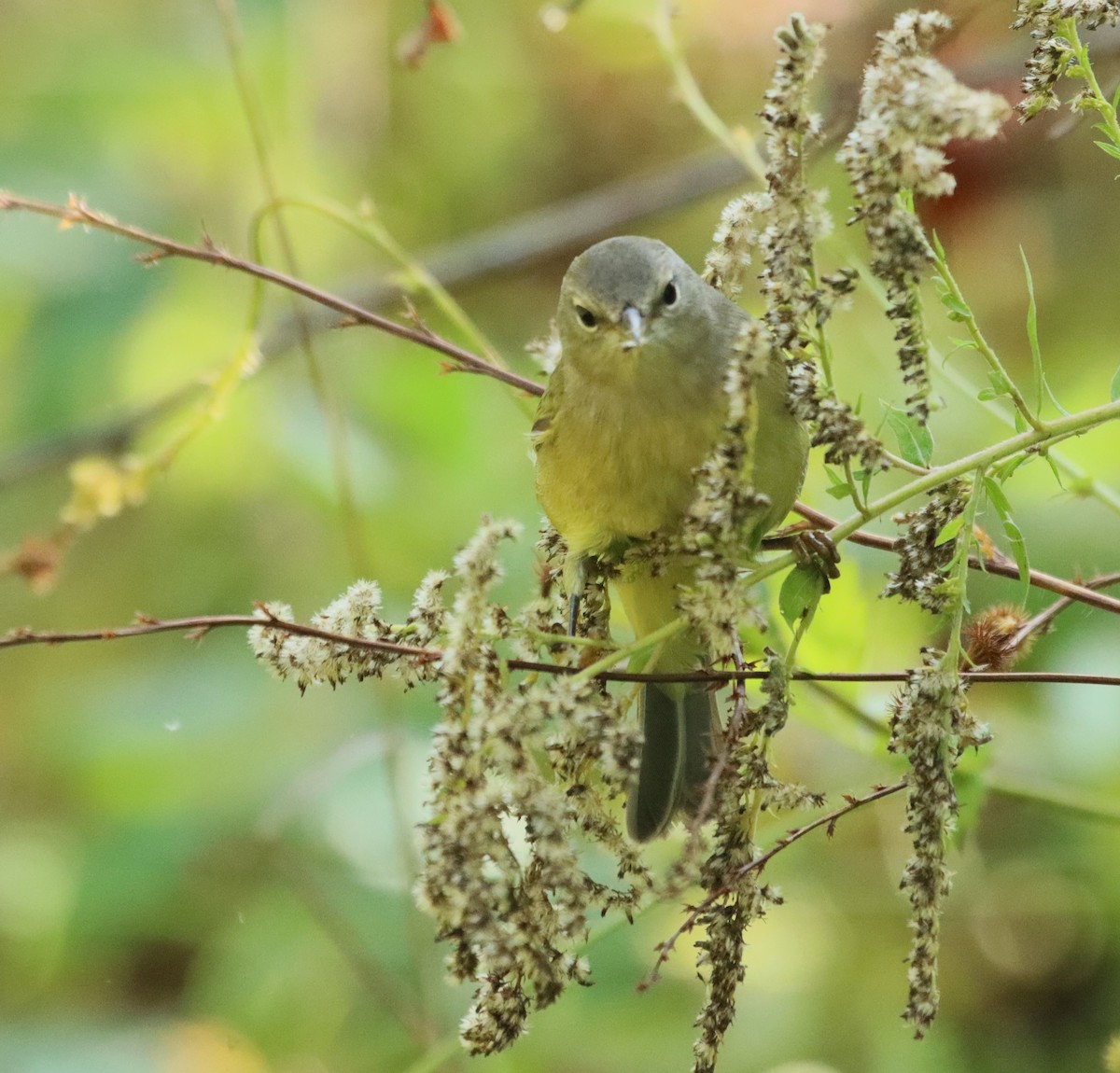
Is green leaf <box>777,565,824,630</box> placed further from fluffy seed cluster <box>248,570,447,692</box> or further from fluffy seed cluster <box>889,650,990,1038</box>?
fluffy seed cluster <box>248,570,447,692</box>

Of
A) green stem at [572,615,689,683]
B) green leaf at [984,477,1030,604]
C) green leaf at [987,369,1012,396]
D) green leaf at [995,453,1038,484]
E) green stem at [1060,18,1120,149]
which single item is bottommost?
green stem at [572,615,689,683]

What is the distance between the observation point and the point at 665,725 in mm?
2412

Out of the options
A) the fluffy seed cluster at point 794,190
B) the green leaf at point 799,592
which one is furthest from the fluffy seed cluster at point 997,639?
the fluffy seed cluster at point 794,190

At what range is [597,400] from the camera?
6.71 ft

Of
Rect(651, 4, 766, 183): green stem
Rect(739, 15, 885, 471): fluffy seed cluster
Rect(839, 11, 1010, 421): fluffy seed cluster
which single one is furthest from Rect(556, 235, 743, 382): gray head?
Rect(839, 11, 1010, 421): fluffy seed cluster

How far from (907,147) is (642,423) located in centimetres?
81

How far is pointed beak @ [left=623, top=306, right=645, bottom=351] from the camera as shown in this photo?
195cm

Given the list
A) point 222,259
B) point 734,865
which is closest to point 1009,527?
point 734,865

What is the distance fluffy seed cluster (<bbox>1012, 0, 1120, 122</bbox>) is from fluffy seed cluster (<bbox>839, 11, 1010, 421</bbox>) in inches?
6.6

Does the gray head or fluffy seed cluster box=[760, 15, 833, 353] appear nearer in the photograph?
fluffy seed cluster box=[760, 15, 833, 353]

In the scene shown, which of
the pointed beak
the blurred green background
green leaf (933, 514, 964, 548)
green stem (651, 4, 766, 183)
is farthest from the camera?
the blurred green background

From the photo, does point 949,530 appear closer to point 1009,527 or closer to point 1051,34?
point 1009,527

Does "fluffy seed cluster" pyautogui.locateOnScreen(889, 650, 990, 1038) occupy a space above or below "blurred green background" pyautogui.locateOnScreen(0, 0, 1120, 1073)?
below

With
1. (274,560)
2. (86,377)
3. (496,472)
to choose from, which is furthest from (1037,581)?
(274,560)
